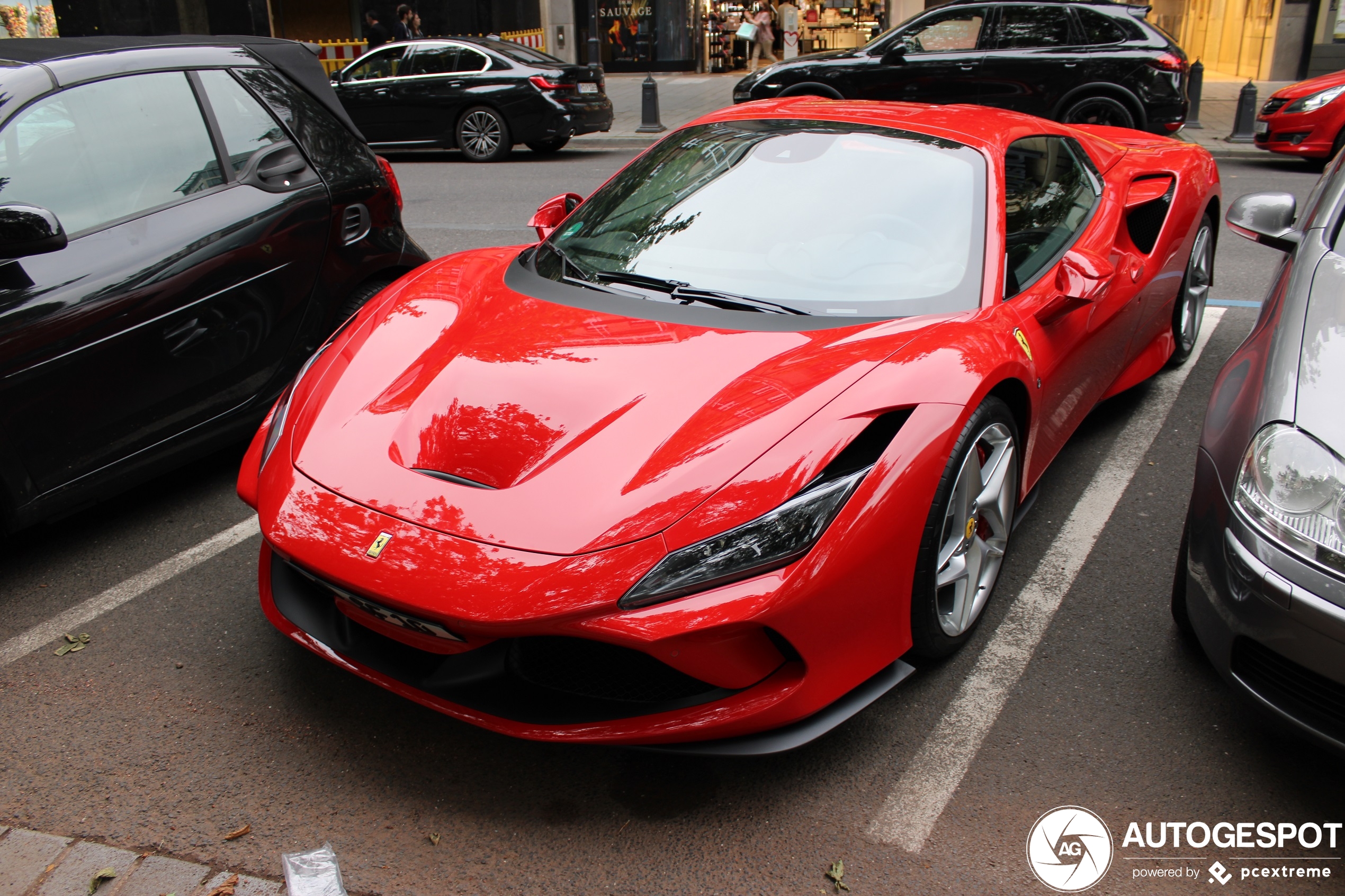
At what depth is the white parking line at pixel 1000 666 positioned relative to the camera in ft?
7.79

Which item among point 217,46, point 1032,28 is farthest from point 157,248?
point 1032,28

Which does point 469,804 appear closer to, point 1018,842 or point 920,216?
point 1018,842

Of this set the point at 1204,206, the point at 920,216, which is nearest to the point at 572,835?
the point at 920,216

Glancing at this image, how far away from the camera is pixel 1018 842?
229 centimetres

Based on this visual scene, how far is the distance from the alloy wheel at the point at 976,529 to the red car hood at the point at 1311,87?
950cm

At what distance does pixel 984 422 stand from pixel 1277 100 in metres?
9.84

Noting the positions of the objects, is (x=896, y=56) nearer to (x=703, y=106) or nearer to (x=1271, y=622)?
(x=703, y=106)

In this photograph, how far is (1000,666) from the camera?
288 centimetres

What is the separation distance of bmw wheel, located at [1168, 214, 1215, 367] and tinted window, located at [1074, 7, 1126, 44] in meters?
6.86

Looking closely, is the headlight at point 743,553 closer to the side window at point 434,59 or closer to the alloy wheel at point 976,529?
the alloy wheel at point 976,529

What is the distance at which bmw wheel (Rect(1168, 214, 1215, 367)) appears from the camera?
15.1 feet

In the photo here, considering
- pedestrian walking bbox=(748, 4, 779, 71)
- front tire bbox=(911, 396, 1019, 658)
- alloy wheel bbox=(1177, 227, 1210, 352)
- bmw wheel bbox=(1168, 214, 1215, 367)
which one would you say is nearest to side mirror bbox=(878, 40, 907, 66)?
bmw wheel bbox=(1168, 214, 1215, 367)

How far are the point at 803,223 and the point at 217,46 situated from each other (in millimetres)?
2574

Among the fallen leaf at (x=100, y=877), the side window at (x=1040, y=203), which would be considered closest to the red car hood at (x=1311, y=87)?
the side window at (x=1040, y=203)
